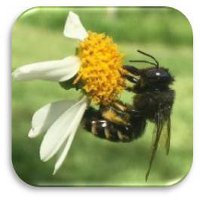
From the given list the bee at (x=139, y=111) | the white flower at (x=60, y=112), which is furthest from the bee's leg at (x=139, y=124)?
the white flower at (x=60, y=112)

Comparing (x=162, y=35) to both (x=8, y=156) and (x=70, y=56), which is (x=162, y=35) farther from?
(x=8, y=156)

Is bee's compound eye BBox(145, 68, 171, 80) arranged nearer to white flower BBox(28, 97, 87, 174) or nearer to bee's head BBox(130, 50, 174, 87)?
bee's head BBox(130, 50, 174, 87)

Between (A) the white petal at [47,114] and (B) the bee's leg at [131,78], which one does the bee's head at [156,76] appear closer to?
(B) the bee's leg at [131,78]

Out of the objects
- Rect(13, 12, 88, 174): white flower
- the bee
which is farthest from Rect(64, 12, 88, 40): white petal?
the bee

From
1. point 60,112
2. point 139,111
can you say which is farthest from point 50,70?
point 139,111

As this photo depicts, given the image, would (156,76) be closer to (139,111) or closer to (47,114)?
(139,111)
